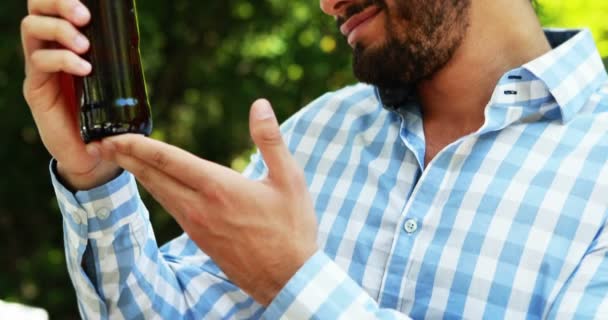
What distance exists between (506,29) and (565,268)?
0.47m

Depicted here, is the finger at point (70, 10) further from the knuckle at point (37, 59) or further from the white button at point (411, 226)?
the white button at point (411, 226)

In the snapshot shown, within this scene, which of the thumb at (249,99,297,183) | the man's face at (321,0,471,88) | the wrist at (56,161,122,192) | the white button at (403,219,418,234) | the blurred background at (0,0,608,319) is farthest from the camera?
the blurred background at (0,0,608,319)

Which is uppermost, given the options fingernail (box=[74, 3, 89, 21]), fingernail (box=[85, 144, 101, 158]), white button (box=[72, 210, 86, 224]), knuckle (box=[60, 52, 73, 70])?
fingernail (box=[74, 3, 89, 21])

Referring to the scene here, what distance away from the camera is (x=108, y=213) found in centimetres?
127

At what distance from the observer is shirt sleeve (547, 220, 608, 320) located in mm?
1167

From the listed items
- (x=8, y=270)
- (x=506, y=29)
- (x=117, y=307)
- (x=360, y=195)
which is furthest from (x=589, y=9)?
(x=8, y=270)

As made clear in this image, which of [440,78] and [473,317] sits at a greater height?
[440,78]

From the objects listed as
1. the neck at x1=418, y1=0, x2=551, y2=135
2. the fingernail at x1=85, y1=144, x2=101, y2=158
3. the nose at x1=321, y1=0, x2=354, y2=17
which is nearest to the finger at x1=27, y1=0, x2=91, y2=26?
the fingernail at x1=85, y1=144, x2=101, y2=158

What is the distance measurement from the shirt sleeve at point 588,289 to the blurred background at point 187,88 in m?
1.65

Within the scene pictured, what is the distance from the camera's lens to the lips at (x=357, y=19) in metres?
1.48

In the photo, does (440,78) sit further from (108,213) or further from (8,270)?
(8,270)

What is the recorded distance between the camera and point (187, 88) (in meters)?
3.22

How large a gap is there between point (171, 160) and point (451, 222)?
524mm

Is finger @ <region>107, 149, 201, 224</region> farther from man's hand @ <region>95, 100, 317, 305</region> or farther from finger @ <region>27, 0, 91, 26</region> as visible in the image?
finger @ <region>27, 0, 91, 26</region>
